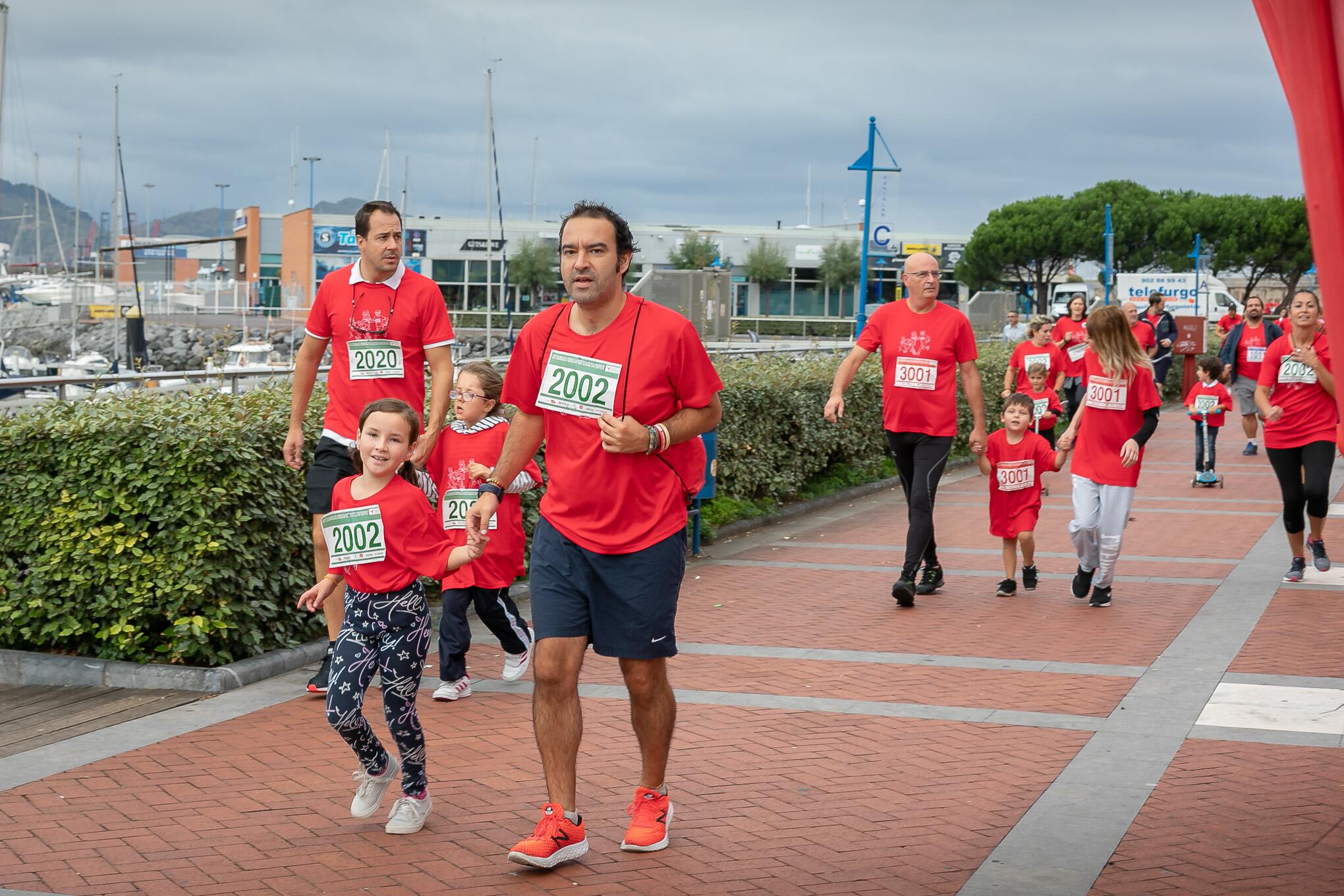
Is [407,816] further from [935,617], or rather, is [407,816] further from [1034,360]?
[1034,360]

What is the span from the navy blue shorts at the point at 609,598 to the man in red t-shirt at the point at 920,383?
455cm

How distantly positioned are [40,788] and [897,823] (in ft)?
10.2

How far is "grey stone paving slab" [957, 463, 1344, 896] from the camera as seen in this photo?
15.3 ft

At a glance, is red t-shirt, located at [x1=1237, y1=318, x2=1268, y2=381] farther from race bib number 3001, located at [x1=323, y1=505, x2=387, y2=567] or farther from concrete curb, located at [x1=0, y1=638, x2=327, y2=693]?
race bib number 3001, located at [x1=323, y1=505, x2=387, y2=567]

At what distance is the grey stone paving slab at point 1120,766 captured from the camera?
467 cm

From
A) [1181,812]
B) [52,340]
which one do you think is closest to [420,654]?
[1181,812]

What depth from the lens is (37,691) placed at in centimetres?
707

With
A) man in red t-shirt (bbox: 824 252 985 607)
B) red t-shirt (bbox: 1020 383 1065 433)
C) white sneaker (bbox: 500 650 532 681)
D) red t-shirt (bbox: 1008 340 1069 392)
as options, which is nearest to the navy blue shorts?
white sneaker (bbox: 500 650 532 681)

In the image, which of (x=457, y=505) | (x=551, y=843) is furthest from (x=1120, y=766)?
(x=457, y=505)

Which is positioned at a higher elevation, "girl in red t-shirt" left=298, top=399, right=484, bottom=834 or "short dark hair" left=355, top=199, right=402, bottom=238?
"short dark hair" left=355, top=199, right=402, bottom=238

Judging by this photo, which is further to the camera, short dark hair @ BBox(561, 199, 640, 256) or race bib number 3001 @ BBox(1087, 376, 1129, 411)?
race bib number 3001 @ BBox(1087, 376, 1129, 411)

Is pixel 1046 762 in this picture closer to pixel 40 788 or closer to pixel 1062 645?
pixel 1062 645

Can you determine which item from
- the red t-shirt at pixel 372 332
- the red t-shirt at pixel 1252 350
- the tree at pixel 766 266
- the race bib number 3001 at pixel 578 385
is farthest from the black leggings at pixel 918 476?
the tree at pixel 766 266

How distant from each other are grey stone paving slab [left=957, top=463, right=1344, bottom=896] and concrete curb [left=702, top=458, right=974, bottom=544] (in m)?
4.47
